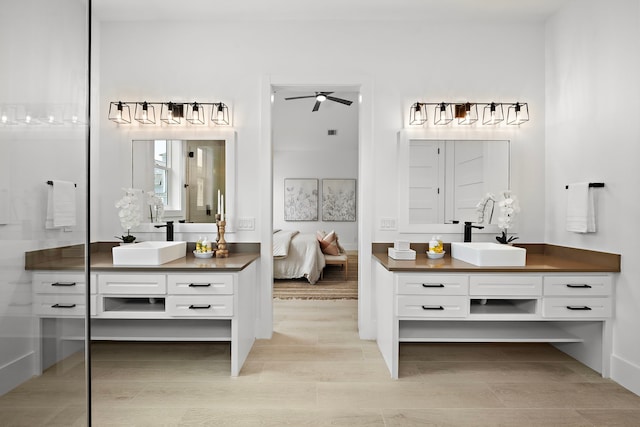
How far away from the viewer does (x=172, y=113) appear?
3.28 m

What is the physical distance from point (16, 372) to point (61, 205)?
0.97 ft

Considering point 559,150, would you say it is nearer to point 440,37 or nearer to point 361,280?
point 440,37

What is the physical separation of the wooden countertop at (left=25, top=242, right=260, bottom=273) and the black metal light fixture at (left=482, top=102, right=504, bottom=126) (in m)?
2.19

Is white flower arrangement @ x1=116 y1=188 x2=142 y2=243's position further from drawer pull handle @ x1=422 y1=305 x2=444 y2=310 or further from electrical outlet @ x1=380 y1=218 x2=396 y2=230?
drawer pull handle @ x1=422 y1=305 x2=444 y2=310

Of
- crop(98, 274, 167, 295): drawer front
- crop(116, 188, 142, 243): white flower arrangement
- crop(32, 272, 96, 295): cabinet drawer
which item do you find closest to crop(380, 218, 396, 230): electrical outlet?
crop(98, 274, 167, 295): drawer front

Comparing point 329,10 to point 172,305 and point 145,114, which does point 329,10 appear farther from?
point 172,305

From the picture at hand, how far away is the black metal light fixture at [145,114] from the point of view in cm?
332

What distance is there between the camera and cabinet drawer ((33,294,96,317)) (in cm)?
68

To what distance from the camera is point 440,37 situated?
3.35 m

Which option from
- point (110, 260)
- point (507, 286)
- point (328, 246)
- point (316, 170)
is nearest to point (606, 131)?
point (507, 286)

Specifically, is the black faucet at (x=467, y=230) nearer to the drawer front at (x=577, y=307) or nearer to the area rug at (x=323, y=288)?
the drawer front at (x=577, y=307)

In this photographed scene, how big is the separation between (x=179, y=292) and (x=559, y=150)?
9.97 ft

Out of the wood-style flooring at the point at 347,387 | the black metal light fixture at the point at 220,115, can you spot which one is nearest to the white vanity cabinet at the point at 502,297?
the wood-style flooring at the point at 347,387

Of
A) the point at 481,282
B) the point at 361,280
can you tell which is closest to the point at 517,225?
the point at 481,282
